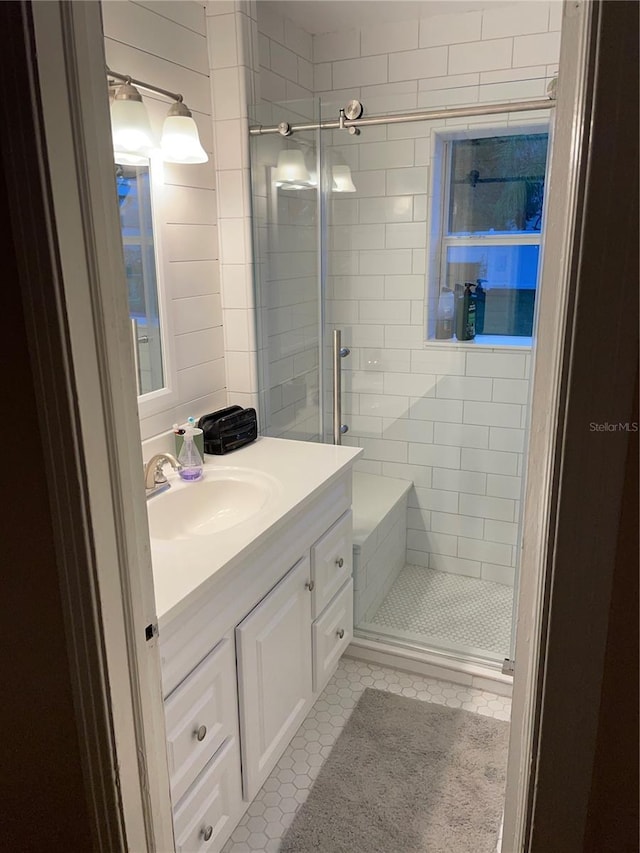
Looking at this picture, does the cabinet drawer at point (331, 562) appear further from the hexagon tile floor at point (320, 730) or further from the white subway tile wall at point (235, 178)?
the white subway tile wall at point (235, 178)

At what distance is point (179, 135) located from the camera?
179cm

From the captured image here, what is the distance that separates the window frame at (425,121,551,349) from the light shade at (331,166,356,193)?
33 centimetres

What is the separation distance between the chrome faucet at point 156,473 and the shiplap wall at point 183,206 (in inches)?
6.1

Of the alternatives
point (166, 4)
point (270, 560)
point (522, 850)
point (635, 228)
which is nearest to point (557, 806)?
point (522, 850)

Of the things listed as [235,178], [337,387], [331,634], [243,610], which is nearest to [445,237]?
[337,387]

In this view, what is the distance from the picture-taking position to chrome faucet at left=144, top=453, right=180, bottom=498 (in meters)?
1.78

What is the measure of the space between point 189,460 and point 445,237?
4.65 feet

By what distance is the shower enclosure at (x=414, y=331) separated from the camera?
2.39 m

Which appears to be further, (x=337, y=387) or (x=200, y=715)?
(x=337, y=387)

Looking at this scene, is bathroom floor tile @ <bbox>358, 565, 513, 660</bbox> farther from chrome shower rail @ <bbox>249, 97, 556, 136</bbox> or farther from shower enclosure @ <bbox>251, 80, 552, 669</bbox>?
chrome shower rail @ <bbox>249, 97, 556, 136</bbox>

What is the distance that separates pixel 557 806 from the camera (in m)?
0.74

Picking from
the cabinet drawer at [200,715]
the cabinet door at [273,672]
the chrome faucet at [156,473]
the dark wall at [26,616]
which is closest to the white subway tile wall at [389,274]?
the chrome faucet at [156,473]

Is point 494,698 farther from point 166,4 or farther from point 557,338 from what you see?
point 166,4

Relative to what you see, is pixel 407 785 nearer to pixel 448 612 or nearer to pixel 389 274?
pixel 448 612
